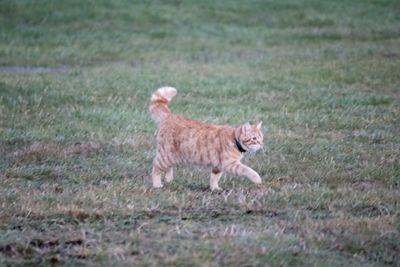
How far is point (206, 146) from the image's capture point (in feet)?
29.4

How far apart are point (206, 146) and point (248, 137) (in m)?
0.45

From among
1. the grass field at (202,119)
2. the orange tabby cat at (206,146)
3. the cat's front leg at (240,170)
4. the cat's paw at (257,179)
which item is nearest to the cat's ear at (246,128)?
the orange tabby cat at (206,146)

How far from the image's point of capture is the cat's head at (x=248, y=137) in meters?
8.85

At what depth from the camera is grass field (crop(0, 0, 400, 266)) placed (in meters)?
6.92

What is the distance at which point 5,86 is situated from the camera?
1541cm

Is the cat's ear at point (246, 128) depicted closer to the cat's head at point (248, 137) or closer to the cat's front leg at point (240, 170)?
the cat's head at point (248, 137)

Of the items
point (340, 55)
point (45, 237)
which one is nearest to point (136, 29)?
point (340, 55)

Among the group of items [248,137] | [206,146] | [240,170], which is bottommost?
[240,170]

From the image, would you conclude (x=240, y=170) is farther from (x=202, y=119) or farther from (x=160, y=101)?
(x=202, y=119)

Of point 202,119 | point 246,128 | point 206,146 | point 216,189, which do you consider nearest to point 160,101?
point 206,146

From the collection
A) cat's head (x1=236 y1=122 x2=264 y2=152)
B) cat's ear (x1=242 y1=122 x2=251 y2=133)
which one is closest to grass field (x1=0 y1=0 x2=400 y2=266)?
cat's head (x1=236 y1=122 x2=264 y2=152)

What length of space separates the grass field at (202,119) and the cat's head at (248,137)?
43 cm

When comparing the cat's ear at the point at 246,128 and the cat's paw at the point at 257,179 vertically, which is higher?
the cat's ear at the point at 246,128

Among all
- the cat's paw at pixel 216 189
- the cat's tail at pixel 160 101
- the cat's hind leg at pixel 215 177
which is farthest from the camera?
the cat's tail at pixel 160 101
